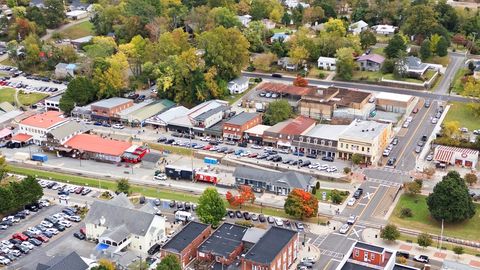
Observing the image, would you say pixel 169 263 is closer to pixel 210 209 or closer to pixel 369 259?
pixel 210 209

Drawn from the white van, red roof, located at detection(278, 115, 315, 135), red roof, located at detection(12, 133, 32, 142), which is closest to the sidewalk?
the white van

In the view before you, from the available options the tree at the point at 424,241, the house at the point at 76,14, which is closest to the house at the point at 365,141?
the tree at the point at 424,241

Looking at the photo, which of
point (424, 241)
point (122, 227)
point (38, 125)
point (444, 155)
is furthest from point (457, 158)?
point (38, 125)

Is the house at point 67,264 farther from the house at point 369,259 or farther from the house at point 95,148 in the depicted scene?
the house at point 95,148

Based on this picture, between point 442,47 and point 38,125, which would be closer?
point 38,125

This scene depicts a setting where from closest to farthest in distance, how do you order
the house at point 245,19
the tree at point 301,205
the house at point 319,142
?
the tree at point 301,205 → the house at point 319,142 → the house at point 245,19

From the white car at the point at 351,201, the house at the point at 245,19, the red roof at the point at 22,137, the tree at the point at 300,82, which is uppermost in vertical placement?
the house at the point at 245,19
